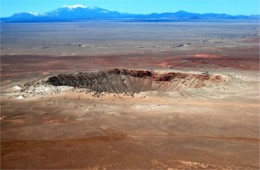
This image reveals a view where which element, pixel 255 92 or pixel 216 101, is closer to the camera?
pixel 216 101

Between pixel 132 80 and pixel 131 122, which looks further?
pixel 132 80

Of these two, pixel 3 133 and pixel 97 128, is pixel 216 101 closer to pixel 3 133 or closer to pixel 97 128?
pixel 97 128

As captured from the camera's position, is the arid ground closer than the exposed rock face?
Yes

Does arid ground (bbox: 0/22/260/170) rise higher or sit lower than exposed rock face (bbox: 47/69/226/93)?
higher

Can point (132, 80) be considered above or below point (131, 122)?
below

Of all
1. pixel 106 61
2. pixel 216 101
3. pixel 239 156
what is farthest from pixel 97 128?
pixel 106 61

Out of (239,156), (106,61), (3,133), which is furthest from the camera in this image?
(106,61)

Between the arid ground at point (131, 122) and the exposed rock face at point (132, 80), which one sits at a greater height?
the arid ground at point (131, 122)

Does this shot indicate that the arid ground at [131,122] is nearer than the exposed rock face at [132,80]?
Yes
